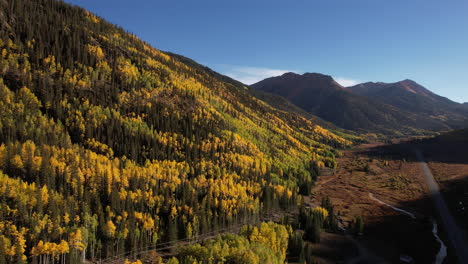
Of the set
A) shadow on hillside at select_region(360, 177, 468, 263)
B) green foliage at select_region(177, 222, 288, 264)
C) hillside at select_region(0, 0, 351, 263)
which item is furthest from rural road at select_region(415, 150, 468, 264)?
hillside at select_region(0, 0, 351, 263)

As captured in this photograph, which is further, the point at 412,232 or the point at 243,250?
the point at 412,232

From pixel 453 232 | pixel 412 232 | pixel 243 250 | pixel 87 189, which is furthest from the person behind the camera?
pixel 412 232

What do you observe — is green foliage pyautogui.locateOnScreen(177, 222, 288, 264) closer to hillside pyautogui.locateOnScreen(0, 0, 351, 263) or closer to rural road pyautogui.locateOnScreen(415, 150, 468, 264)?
hillside pyautogui.locateOnScreen(0, 0, 351, 263)

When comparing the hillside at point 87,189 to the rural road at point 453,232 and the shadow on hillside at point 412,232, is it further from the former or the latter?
the rural road at point 453,232

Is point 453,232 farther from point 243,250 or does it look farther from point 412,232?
point 243,250

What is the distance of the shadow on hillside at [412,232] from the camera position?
420ft

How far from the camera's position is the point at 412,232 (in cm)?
15138

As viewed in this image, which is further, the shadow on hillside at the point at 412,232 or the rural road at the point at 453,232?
the shadow on hillside at the point at 412,232

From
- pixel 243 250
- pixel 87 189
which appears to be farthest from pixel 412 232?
pixel 87 189

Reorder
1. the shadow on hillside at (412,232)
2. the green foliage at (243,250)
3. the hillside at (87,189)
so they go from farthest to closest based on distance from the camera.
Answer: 1. the shadow on hillside at (412,232)
2. the hillside at (87,189)
3. the green foliage at (243,250)

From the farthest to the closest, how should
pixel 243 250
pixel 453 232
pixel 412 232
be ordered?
pixel 412 232 < pixel 453 232 < pixel 243 250

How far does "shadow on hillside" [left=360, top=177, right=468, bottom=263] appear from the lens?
420ft

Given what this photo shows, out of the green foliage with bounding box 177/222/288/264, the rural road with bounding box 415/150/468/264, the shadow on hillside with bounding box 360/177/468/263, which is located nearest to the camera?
the green foliage with bounding box 177/222/288/264

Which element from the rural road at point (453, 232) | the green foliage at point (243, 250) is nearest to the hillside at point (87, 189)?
the green foliage at point (243, 250)
